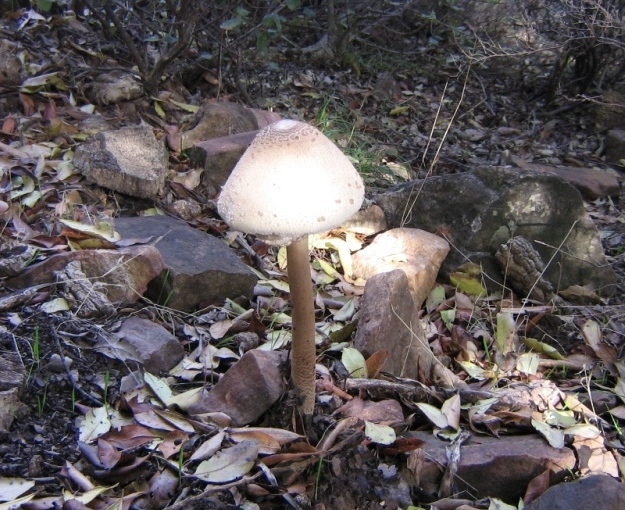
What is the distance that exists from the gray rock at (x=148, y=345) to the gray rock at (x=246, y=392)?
0.29 m

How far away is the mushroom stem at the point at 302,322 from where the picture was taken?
2.03 meters

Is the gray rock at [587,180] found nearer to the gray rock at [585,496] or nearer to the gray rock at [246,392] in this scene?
the gray rock at [585,496]

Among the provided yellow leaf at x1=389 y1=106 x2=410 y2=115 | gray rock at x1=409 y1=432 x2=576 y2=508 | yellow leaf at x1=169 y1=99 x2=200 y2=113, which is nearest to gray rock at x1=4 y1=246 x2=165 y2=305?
gray rock at x1=409 y1=432 x2=576 y2=508

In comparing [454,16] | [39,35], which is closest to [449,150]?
[454,16]

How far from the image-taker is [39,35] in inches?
192

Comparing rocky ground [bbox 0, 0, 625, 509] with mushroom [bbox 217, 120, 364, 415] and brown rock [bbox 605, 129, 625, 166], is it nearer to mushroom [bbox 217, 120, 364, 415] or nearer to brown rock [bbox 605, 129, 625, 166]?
mushroom [bbox 217, 120, 364, 415]

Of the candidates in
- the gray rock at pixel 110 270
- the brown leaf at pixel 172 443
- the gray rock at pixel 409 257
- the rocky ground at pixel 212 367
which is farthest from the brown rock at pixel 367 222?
the brown leaf at pixel 172 443

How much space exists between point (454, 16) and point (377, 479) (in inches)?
235

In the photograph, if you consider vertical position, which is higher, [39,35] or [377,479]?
[39,35]

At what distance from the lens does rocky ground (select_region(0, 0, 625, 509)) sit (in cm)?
207

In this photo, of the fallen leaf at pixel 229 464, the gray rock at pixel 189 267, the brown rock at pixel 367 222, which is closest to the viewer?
the fallen leaf at pixel 229 464

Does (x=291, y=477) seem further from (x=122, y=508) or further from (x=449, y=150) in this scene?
(x=449, y=150)

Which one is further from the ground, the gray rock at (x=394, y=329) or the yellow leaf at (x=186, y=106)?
the yellow leaf at (x=186, y=106)

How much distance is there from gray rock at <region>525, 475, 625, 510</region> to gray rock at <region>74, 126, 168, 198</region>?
260 cm
